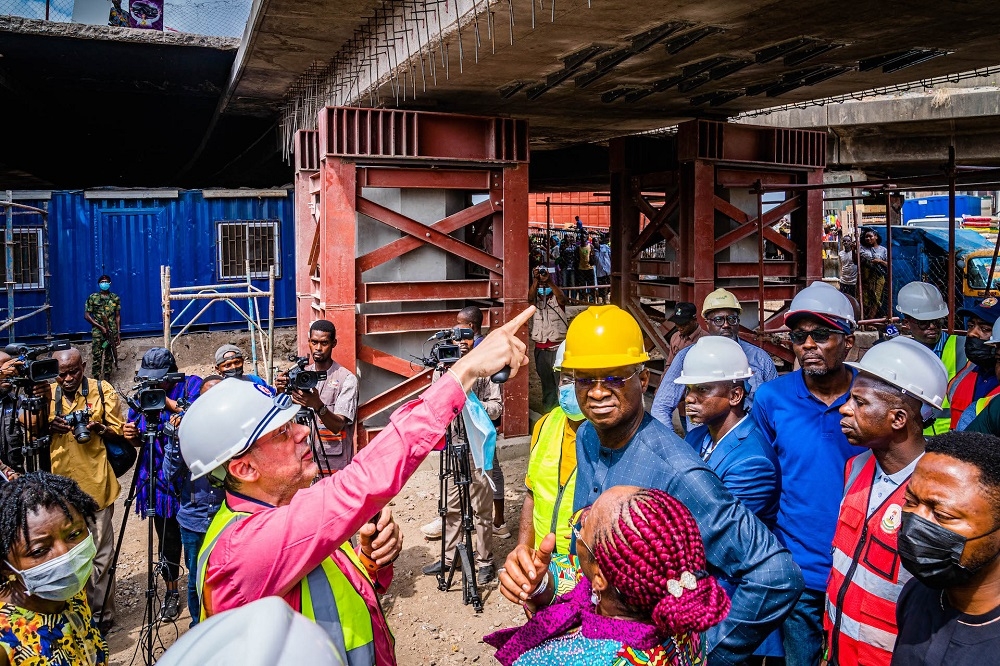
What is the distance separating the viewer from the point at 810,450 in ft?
11.5

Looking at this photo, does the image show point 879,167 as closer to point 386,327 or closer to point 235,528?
point 386,327

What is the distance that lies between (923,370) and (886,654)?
110cm

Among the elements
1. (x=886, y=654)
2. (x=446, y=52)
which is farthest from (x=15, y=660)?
(x=446, y=52)

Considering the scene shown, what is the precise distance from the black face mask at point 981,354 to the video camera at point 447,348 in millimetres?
3343

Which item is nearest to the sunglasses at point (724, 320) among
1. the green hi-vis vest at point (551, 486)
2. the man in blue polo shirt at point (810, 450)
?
the man in blue polo shirt at point (810, 450)

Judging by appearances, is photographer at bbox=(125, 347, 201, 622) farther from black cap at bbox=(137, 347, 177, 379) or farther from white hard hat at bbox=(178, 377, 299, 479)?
white hard hat at bbox=(178, 377, 299, 479)

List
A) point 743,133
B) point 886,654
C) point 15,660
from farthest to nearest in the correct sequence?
1. point 743,133
2. point 886,654
3. point 15,660

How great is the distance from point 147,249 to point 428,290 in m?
9.42

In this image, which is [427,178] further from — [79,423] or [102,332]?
[102,332]

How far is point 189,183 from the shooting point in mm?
27484

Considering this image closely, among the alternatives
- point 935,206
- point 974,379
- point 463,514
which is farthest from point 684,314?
point 935,206

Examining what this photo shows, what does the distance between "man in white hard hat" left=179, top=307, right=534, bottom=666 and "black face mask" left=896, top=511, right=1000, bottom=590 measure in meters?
1.23

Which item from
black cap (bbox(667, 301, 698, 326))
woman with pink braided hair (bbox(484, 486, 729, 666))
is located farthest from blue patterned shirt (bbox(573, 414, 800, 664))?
black cap (bbox(667, 301, 698, 326))

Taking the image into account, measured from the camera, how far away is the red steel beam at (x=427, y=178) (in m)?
7.97
